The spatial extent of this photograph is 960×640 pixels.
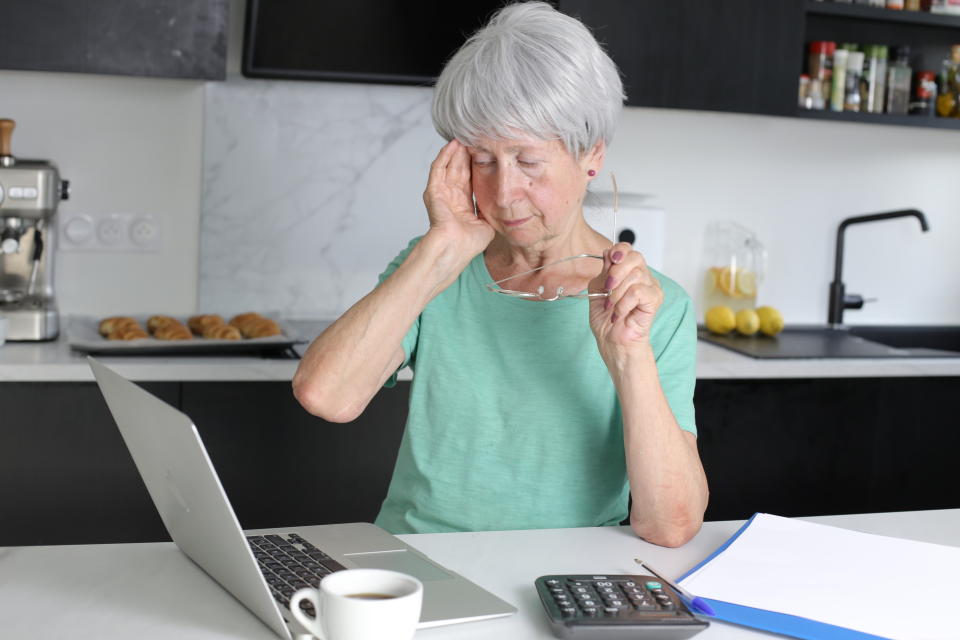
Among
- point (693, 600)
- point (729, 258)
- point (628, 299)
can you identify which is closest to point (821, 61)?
point (729, 258)

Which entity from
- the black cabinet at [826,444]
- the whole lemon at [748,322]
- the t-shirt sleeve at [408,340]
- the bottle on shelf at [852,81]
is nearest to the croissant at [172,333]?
the t-shirt sleeve at [408,340]

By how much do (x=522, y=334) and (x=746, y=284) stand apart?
1555 millimetres

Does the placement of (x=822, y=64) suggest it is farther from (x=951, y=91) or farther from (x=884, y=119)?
(x=951, y=91)

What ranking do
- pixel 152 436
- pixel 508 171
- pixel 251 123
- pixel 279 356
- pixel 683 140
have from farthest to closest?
pixel 683 140 → pixel 251 123 → pixel 279 356 → pixel 508 171 → pixel 152 436

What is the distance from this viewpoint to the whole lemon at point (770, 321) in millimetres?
2865

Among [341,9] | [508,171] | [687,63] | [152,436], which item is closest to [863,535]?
[508,171]

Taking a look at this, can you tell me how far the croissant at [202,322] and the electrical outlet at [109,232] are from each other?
26cm

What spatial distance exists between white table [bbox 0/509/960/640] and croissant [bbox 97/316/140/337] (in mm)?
1324

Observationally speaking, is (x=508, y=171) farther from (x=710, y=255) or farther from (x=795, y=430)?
(x=710, y=255)

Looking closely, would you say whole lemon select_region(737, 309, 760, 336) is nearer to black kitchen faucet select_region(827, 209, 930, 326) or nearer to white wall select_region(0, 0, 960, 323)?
white wall select_region(0, 0, 960, 323)

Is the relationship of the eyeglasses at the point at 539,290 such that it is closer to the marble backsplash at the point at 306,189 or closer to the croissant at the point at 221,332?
the croissant at the point at 221,332

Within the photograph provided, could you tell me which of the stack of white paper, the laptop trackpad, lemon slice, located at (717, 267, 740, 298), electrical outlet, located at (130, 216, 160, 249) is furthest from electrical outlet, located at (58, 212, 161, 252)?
the stack of white paper

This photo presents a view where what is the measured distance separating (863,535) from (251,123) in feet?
6.27

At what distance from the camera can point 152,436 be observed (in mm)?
1023
